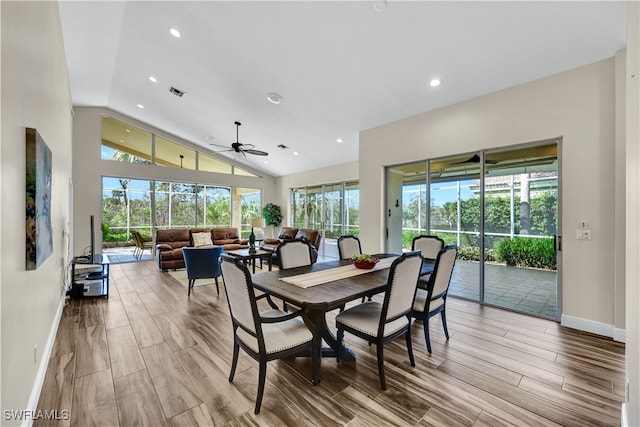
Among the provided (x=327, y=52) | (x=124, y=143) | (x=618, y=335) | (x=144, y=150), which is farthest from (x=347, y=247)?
(x=124, y=143)

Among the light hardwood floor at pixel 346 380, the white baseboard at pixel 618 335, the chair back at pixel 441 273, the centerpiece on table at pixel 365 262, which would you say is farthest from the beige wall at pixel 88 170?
the white baseboard at pixel 618 335

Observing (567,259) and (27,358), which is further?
(567,259)

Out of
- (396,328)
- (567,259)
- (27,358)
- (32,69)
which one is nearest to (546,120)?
(567,259)

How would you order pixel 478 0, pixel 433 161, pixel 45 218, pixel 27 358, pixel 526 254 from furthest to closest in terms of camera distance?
pixel 433 161 < pixel 526 254 < pixel 478 0 < pixel 45 218 < pixel 27 358

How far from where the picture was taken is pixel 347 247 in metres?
3.78

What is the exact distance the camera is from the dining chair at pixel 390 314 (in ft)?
6.49

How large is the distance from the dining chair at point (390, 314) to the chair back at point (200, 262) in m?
2.86

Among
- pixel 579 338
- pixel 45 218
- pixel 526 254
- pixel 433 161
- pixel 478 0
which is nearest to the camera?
pixel 45 218

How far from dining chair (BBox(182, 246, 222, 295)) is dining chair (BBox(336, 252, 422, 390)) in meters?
2.86

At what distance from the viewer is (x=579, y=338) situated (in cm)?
285

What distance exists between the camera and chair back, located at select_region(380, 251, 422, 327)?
1.95 m

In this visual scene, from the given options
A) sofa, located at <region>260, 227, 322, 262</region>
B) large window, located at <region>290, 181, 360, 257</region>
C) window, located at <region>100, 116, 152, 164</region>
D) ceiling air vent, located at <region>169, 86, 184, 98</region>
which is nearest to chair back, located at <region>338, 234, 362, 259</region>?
sofa, located at <region>260, 227, 322, 262</region>

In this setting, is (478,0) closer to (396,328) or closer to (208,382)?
(396,328)

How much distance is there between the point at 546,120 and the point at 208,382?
14.8 ft
